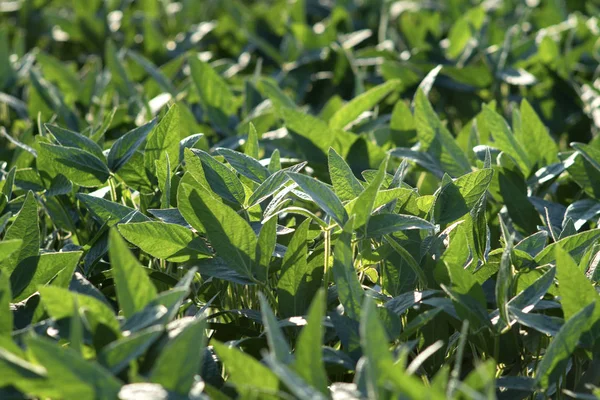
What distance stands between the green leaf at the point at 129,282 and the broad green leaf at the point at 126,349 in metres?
0.09

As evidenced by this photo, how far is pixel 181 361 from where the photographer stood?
991 mm

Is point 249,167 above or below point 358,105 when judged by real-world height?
above

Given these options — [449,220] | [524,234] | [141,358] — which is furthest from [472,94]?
[141,358]

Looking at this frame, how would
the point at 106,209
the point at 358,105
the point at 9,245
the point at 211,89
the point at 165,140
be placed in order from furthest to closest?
the point at 211,89, the point at 358,105, the point at 165,140, the point at 106,209, the point at 9,245

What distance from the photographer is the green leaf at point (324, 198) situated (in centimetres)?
124

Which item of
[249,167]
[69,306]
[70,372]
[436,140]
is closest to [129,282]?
[69,306]

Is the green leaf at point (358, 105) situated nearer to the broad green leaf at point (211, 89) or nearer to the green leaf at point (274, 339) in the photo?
the broad green leaf at point (211, 89)

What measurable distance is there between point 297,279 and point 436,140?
62cm

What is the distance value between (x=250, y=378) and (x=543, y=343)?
61cm

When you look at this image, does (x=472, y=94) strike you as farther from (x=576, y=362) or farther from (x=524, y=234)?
(x=576, y=362)

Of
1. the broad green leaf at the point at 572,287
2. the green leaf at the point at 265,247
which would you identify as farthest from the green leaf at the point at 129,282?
the broad green leaf at the point at 572,287

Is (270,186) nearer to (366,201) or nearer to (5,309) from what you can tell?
(366,201)

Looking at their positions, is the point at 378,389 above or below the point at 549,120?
above

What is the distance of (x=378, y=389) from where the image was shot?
3.22ft
